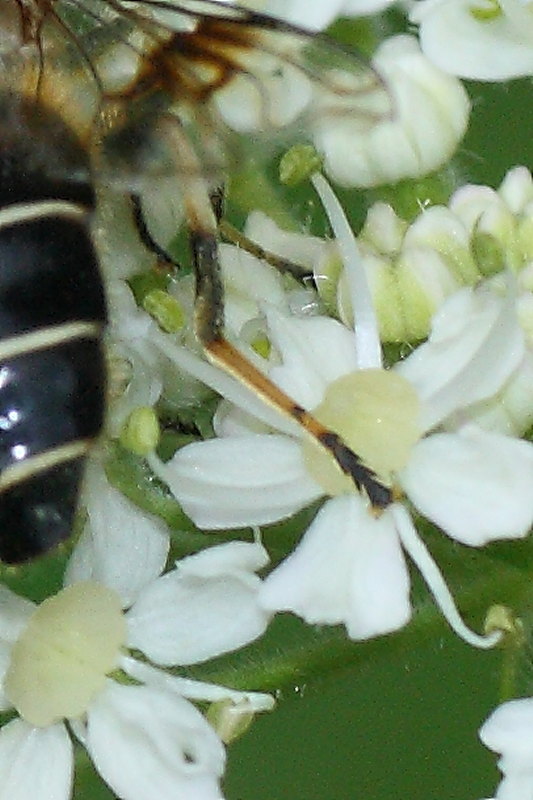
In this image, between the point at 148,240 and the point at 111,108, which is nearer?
the point at 111,108

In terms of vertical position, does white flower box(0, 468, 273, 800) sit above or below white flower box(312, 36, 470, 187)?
below

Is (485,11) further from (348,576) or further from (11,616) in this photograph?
(11,616)

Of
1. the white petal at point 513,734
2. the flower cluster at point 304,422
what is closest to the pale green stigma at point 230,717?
the flower cluster at point 304,422

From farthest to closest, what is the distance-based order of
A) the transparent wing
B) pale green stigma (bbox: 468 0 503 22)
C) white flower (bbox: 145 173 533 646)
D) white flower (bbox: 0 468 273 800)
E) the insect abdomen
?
1. pale green stigma (bbox: 468 0 503 22)
2. white flower (bbox: 0 468 273 800)
3. white flower (bbox: 145 173 533 646)
4. the transparent wing
5. the insect abdomen

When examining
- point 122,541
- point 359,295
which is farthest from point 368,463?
point 122,541

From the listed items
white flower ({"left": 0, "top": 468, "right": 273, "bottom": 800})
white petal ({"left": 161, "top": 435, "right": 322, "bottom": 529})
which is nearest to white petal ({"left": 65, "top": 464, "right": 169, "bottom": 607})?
white flower ({"left": 0, "top": 468, "right": 273, "bottom": 800})

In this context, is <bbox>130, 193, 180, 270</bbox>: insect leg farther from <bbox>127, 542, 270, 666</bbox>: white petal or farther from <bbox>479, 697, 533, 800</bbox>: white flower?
<bbox>479, 697, 533, 800</bbox>: white flower

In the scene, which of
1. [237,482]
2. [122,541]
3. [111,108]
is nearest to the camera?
[111,108]
